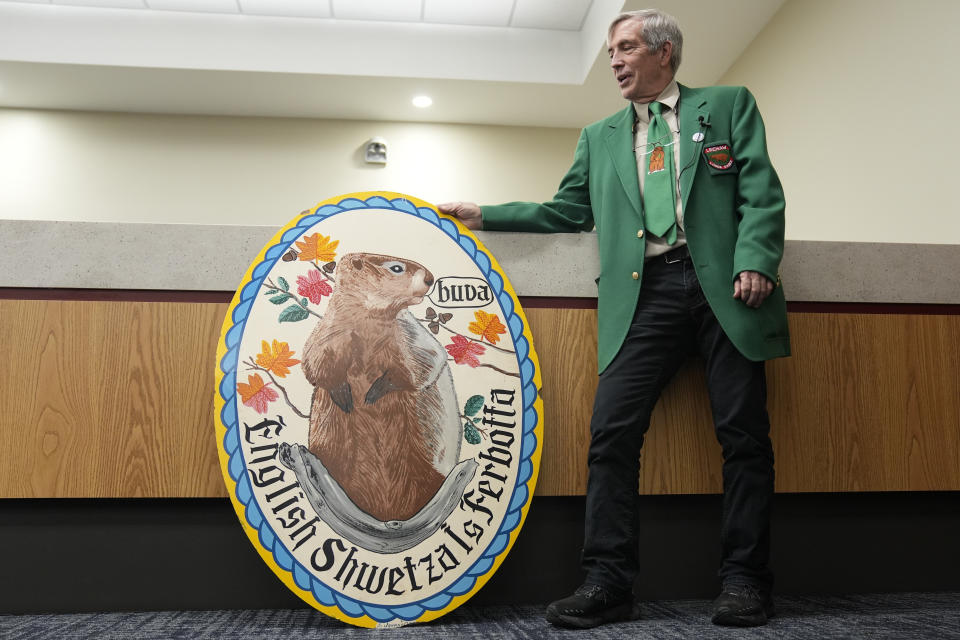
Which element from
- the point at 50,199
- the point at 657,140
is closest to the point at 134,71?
the point at 50,199

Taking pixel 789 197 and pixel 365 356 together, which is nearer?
pixel 365 356

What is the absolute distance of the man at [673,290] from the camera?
1.47m

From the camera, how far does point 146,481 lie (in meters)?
1.58

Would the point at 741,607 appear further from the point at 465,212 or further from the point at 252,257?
the point at 252,257

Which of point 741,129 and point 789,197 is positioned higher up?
point 789,197

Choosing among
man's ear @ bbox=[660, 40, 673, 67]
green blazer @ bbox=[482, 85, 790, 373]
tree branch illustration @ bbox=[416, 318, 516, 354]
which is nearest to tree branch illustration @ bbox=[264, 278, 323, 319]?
tree branch illustration @ bbox=[416, 318, 516, 354]

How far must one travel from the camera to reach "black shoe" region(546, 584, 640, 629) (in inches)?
54.5

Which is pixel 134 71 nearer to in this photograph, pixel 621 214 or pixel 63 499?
pixel 63 499

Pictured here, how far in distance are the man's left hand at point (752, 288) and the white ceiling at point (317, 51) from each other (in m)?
2.84

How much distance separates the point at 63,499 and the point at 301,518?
0.56 m

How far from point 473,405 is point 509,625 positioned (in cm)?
46

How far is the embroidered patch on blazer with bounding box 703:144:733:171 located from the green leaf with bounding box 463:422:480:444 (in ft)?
2.63

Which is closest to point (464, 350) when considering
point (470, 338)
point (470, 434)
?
point (470, 338)

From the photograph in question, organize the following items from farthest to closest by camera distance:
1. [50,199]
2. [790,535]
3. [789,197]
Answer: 1. [50,199]
2. [789,197]
3. [790,535]
